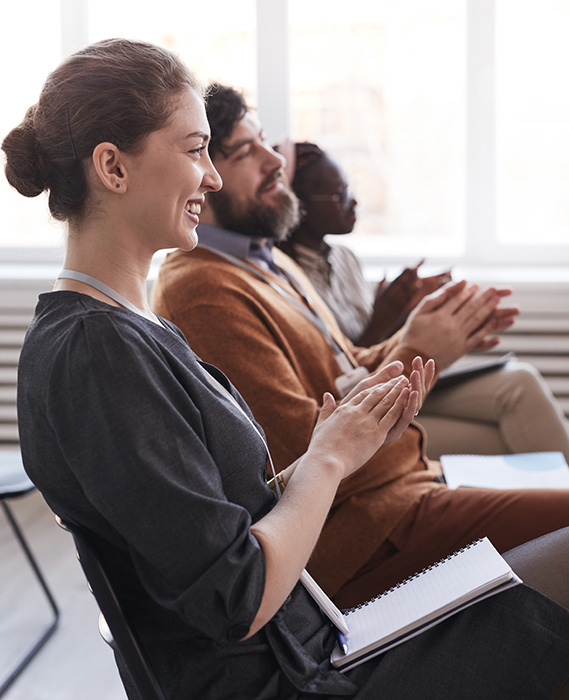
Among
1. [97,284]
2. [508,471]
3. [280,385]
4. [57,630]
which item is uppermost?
[97,284]

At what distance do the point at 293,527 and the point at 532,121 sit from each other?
280 cm

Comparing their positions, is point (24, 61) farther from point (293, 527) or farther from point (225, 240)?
point (293, 527)

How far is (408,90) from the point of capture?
3287 millimetres

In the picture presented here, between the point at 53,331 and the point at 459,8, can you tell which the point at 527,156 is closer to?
the point at 459,8

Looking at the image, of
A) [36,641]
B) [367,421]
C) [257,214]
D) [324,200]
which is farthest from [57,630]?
[367,421]

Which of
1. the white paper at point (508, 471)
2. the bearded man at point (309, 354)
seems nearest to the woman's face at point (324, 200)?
the bearded man at point (309, 354)

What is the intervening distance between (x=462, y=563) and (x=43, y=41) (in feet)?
10.3

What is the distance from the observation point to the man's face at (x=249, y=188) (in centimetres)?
167

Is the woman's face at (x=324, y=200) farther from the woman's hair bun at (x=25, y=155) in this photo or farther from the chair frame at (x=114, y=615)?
the chair frame at (x=114, y=615)

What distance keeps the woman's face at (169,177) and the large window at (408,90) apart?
2.37 meters

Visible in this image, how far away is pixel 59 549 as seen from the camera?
2645mm

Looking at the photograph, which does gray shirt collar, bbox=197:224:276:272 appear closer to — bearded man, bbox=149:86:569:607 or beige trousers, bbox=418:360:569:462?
bearded man, bbox=149:86:569:607

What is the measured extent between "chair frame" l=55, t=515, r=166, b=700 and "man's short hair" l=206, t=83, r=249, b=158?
102 centimetres

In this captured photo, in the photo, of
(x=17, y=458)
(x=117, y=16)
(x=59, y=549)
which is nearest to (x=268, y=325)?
(x=17, y=458)
